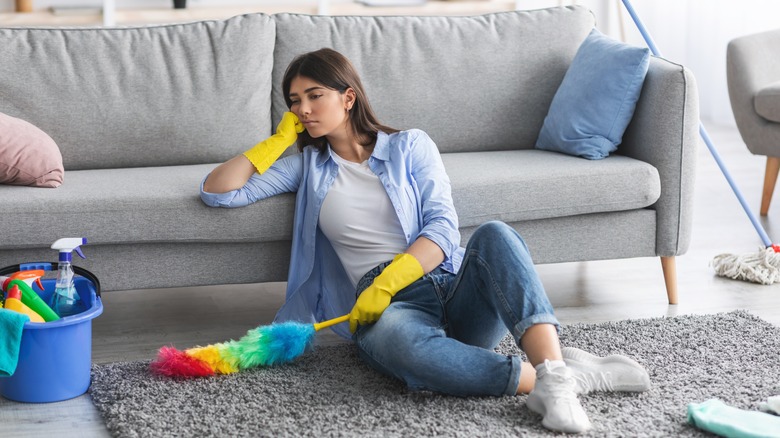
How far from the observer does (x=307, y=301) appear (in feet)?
8.07

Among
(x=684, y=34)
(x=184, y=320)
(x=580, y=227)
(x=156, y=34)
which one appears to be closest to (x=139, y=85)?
(x=156, y=34)

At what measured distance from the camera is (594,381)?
2.07 meters

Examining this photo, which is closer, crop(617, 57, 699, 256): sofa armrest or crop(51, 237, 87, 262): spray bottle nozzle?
crop(51, 237, 87, 262): spray bottle nozzle

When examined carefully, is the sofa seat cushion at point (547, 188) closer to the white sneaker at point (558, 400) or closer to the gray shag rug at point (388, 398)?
the gray shag rug at point (388, 398)

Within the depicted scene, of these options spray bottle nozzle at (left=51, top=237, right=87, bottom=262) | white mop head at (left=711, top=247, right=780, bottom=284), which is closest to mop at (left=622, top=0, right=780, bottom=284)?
white mop head at (left=711, top=247, right=780, bottom=284)

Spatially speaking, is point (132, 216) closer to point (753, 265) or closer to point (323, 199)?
point (323, 199)

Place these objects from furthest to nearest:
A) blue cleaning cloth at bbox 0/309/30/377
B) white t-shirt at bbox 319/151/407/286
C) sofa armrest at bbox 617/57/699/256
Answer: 1. sofa armrest at bbox 617/57/699/256
2. white t-shirt at bbox 319/151/407/286
3. blue cleaning cloth at bbox 0/309/30/377

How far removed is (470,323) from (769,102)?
2174 mm

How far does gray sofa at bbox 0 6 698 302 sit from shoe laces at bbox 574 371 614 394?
26.6 inches

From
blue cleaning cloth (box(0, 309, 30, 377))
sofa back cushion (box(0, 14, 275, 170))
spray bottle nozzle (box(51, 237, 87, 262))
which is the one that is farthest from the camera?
sofa back cushion (box(0, 14, 275, 170))

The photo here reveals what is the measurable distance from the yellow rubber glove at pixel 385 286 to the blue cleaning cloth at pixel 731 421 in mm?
645

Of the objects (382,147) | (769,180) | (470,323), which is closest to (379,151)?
(382,147)

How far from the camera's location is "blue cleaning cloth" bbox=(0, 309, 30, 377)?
198cm

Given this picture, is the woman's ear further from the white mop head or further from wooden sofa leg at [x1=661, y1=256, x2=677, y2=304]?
the white mop head
